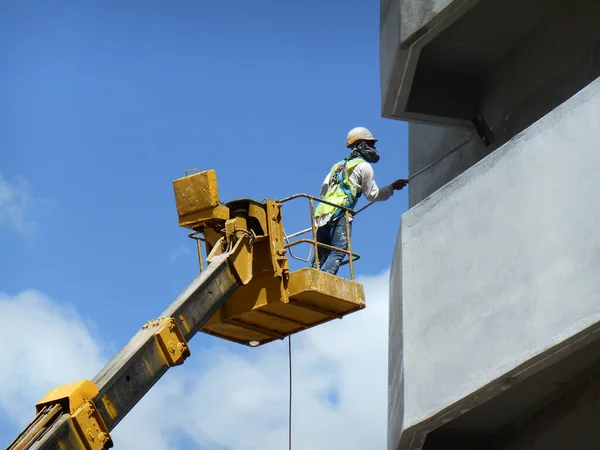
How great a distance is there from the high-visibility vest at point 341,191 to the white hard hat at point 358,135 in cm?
33

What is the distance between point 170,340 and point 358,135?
484 cm

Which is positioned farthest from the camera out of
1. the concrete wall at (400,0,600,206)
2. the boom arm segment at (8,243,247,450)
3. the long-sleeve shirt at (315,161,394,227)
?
the long-sleeve shirt at (315,161,394,227)

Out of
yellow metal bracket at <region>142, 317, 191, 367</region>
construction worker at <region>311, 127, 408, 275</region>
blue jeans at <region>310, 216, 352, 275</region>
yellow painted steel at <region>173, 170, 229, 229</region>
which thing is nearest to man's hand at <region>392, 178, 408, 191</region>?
construction worker at <region>311, 127, 408, 275</region>

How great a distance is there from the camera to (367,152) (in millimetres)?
14305

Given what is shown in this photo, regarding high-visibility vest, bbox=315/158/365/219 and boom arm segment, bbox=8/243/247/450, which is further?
high-visibility vest, bbox=315/158/365/219

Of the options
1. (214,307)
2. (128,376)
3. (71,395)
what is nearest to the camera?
(71,395)

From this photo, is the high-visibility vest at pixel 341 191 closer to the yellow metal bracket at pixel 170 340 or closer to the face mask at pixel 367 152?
the face mask at pixel 367 152

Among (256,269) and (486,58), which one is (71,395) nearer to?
(256,269)

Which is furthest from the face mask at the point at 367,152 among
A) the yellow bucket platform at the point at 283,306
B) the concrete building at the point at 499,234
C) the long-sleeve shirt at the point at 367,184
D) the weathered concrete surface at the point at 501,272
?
the weathered concrete surface at the point at 501,272

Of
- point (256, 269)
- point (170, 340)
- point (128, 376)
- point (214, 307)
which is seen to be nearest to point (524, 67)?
point (256, 269)

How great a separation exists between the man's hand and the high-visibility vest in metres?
0.48

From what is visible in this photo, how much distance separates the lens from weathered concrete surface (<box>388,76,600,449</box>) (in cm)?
912

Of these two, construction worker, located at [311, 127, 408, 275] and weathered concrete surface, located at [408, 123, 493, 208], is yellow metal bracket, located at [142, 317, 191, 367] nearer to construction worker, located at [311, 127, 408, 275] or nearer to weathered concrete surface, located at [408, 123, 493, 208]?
construction worker, located at [311, 127, 408, 275]

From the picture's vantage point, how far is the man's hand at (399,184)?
1416 cm
